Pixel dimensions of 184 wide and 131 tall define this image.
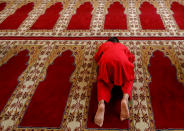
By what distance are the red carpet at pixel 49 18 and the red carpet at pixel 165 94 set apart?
1595mm

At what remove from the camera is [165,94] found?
1189 millimetres

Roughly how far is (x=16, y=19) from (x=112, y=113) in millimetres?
2249

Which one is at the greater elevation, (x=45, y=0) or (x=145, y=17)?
(x=45, y=0)

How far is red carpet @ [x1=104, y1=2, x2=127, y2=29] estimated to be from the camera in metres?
2.04

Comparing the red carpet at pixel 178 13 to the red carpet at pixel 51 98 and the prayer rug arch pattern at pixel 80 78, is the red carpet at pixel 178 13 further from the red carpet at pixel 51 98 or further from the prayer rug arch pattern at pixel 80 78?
the red carpet at pixel 51 98

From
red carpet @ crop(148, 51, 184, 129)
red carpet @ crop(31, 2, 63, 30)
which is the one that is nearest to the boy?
red carpet @ crop(148, 51, 184, 129)

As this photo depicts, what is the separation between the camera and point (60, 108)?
1.15 m

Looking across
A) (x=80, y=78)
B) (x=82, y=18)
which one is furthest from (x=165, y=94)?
(x=82, y=18)

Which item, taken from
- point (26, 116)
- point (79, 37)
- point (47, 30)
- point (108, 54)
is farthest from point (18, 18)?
point (108, 54)

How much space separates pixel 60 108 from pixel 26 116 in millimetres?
275

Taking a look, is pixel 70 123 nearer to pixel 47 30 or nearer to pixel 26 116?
pixel 26 116

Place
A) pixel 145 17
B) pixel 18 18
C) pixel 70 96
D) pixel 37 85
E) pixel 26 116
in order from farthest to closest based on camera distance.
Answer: pixel 18 18 < pixel 145 17 < pixel 37 85 < pixel 70 96 < pixel 26 116

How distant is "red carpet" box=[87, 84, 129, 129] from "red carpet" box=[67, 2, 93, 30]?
3.94 feet

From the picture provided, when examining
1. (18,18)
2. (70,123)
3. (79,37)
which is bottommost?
(70,123)
